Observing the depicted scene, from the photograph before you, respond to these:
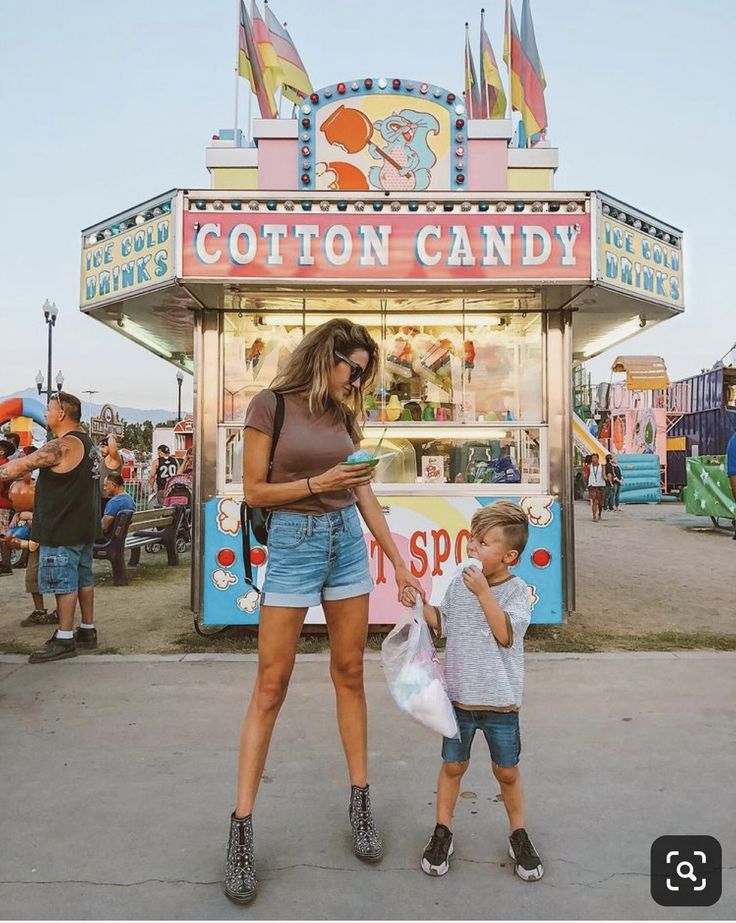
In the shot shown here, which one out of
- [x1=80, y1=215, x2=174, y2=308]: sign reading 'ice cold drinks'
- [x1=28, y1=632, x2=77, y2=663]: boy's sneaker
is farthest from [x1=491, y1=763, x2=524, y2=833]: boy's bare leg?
[x1=80, y1=215, x2=174, y2=308]: sign reading 'ice cold drinks'

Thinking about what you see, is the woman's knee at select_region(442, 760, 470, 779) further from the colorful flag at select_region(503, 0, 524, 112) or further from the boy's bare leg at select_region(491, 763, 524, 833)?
the colorful flag at select_region(503, 0, 524, 112)

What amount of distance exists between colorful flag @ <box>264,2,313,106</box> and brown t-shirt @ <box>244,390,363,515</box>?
6.89 metres

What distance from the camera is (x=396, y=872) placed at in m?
2.53

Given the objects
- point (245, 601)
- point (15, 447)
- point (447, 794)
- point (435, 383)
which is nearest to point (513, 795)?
point (447, 794)

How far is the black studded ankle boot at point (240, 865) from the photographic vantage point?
7.71 ft

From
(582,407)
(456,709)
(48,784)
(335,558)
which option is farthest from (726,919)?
(582,407)

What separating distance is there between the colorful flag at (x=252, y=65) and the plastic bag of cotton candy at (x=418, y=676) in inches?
276

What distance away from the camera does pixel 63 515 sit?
5.20 metres

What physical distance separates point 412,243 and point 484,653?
3.43 meters

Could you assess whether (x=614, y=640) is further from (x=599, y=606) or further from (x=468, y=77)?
(x=468, y=77)

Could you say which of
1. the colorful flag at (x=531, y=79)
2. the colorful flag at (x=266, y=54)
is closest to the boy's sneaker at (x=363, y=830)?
the colorful flag at (x=531, y=79)

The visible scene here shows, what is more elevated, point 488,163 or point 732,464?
point 488,163

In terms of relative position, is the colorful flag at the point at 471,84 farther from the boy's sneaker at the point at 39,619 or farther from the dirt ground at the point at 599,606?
the boy's sneaker at the point at 39,619

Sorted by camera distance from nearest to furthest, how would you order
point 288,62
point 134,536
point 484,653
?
point 484,653
point 288,62
point 134,536
